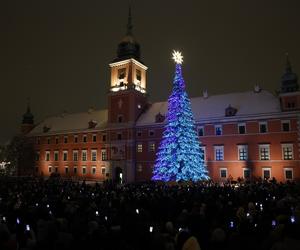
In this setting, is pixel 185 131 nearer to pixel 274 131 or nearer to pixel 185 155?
pixel 185 155

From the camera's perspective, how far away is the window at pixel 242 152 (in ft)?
138

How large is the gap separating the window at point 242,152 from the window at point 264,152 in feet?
6.03

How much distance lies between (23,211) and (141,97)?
46.2 metres

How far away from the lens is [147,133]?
51000mm

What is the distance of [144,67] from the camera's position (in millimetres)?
59562

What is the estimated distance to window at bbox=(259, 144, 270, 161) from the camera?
40688mm

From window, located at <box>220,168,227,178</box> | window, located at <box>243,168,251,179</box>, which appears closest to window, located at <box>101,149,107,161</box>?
window, located at <box>220,168,227,178</box>

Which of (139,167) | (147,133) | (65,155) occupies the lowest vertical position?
(139,167)

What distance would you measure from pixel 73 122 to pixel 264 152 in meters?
39.5

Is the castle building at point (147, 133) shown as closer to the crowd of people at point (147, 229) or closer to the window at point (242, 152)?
the window at point (242, 152)

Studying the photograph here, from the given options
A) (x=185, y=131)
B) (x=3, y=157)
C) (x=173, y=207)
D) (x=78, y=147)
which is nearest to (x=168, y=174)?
(x=185, y=131)

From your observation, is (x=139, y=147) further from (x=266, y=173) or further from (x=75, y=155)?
(x=266, y=173)

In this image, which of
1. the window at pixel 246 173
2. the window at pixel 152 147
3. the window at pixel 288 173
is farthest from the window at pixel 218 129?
the window at pixel 152 147

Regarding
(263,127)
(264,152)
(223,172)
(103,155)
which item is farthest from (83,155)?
(263,127)
